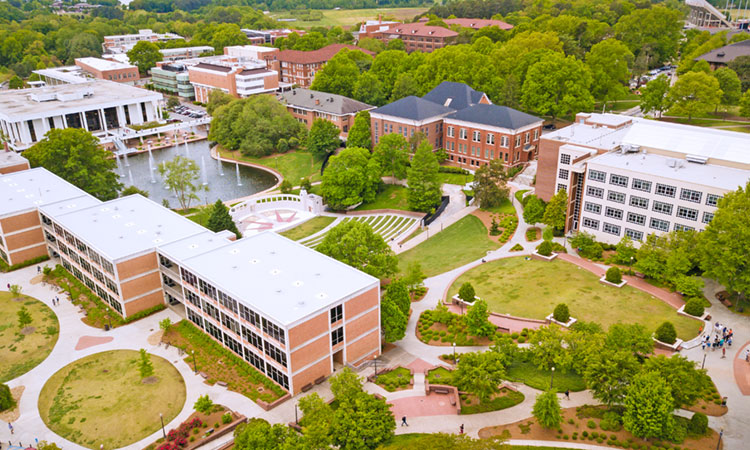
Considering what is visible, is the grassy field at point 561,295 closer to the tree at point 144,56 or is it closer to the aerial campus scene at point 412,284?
the aerial campus scene at point 412,284

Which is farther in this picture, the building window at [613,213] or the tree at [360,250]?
the building window at [613,213]

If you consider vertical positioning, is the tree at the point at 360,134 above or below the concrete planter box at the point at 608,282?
above

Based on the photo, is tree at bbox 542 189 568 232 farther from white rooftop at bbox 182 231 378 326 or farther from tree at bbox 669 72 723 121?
tree at bbox 669 72 723 121

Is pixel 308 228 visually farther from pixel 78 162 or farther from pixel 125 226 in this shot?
pixel 78 162

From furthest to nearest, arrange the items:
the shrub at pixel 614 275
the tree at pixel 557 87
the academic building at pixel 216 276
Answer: the tree at pixel 557 87 < the shrub at pixel 614 275 < the academic building at pixel 216 276

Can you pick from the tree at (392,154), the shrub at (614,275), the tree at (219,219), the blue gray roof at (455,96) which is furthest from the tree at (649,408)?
the blue gray roof at (455,96)

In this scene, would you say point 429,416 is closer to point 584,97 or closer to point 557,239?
point 557,239

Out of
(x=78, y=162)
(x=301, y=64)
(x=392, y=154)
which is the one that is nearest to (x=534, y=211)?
(x=392, y=154)

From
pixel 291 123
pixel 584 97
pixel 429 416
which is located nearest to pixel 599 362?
pixel 429 416
